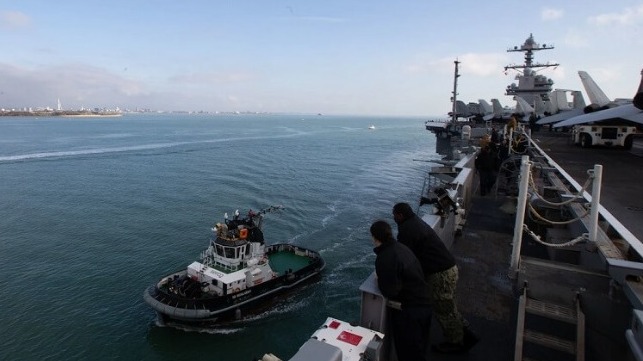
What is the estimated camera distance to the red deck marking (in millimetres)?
4230

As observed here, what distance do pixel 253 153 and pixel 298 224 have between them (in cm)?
4024

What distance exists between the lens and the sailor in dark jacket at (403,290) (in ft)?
13.9

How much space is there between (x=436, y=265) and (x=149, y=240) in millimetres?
25641

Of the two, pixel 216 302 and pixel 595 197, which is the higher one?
pixel 595 197

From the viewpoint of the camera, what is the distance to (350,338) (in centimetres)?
430

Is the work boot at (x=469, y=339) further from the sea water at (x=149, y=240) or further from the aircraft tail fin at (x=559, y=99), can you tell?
the aircraft tail fin at (x=559, y=99)

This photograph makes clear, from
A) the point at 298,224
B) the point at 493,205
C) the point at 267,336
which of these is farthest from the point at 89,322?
the point at 493,205

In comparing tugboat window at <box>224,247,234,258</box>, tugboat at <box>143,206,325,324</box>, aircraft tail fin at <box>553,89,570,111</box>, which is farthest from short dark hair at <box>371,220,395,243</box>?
aircraft tail fin at <box>553,89,570,111</box>

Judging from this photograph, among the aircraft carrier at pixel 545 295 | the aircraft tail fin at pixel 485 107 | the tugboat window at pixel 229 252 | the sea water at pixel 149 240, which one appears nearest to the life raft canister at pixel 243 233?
the tugboat window at pixel 229 252

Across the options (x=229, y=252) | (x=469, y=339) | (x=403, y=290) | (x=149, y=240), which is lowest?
(x=149, y=240)

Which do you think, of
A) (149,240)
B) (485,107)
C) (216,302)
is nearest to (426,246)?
(216,302)

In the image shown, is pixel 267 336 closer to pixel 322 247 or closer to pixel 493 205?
pixel 322 247

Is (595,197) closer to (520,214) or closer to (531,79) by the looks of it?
(520,214)

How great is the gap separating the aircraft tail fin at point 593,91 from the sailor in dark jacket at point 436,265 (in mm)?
25785
